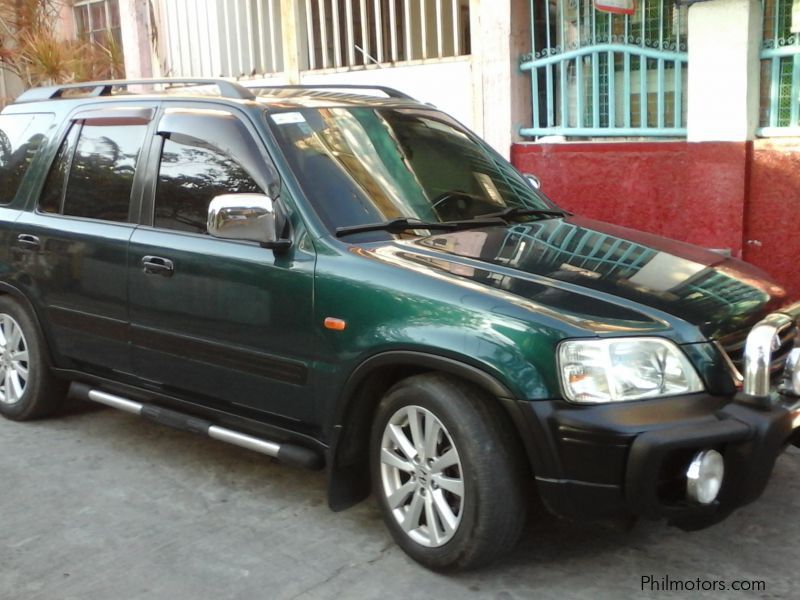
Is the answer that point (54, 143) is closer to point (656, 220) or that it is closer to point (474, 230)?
point (474, 230)

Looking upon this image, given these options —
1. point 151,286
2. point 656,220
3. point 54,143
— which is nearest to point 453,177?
point 151,286

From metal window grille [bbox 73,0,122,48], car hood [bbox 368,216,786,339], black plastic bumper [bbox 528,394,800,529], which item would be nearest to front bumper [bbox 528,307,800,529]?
black plastic bumper [bbox 528,394,800,529]

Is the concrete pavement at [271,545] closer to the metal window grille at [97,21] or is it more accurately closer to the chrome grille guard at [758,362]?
the chrome grille guard at [758,362]

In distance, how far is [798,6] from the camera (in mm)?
7062

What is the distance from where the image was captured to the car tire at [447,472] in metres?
3.45

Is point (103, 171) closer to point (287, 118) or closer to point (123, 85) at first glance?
point (123, 85)

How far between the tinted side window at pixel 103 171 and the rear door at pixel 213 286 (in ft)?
0.65

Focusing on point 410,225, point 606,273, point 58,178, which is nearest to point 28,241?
point 58,178

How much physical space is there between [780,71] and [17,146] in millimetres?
5360

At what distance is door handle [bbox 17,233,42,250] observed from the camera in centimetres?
526

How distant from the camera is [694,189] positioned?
25.0 feet

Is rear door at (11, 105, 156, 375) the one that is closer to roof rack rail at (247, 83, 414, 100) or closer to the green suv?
the green suv

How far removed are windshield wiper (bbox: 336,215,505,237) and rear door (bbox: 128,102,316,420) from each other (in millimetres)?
194

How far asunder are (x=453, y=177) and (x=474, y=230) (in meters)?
0.47
